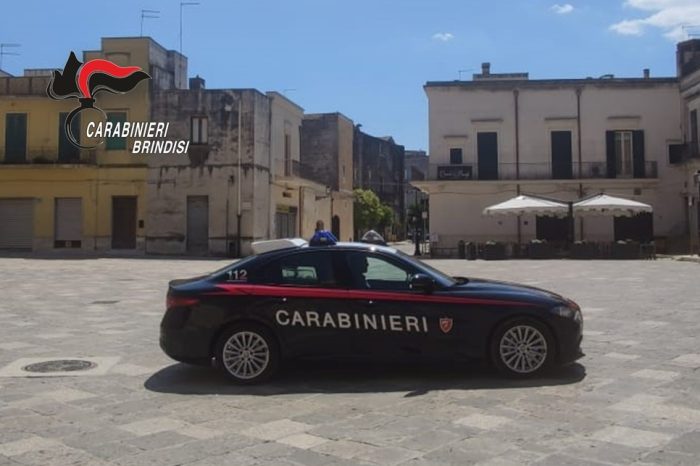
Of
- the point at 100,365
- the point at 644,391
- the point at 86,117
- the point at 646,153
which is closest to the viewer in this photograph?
the point at 644,391

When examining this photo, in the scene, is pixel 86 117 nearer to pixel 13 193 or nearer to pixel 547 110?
pixel 13 193

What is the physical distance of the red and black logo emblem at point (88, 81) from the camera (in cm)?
3322

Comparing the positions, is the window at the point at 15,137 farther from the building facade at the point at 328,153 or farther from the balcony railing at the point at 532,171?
the building facade at the point at 328,153

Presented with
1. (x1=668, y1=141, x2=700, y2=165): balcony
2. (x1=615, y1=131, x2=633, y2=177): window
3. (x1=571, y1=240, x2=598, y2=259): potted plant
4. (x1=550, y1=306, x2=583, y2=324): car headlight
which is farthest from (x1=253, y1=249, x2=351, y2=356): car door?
(x1=615, y1=131, x2=633, y2=177): window

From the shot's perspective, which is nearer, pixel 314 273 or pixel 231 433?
pixel 231 433

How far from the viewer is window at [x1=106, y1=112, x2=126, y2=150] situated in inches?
1321

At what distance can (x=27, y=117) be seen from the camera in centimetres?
3350

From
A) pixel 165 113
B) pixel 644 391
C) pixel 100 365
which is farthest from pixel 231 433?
pixel 165 113

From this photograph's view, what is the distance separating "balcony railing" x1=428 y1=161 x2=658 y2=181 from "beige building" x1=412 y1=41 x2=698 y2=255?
0.05 meters

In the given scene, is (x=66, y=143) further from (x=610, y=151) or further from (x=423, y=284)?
(x=423, y=284)

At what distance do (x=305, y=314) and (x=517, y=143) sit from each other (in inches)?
1281

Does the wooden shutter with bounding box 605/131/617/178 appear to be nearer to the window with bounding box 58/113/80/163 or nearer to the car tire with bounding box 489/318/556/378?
the window with bounding box 58/113/80/163

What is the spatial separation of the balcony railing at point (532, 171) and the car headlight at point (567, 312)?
99.4ft

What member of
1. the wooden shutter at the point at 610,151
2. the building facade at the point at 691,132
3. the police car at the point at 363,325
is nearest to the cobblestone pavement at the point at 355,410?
the police car at the point at 363,325
